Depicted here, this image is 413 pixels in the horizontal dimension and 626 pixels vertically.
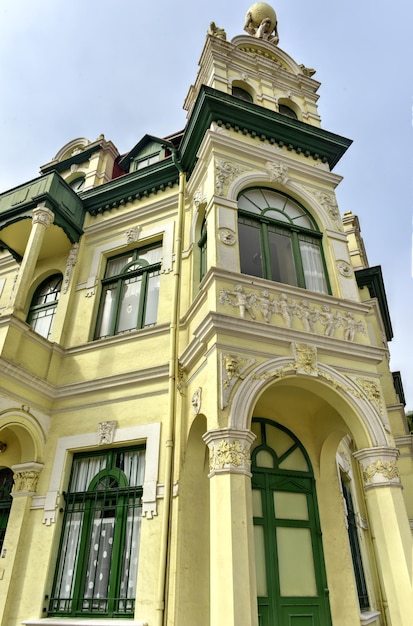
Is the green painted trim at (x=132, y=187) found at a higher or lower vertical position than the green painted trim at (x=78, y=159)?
lower

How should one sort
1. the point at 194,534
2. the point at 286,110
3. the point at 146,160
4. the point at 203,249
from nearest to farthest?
the point at 194,534 → the point at 203,249 → the point at 286,110 → the point at 146,160

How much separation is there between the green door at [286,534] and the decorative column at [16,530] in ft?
12.8

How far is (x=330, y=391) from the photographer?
7113mm

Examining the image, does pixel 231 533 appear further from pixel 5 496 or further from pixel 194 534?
pixel 5 496

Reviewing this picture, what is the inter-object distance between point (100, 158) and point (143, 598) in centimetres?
1142

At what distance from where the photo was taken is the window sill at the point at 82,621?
21.0ft

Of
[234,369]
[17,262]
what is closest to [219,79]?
[17,262]

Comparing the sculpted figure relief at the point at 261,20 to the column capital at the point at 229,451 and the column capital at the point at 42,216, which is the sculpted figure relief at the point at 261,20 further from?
the column capital at the point at 229,451

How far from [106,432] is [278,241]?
4882 mm

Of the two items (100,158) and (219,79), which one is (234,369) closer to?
(219,79)

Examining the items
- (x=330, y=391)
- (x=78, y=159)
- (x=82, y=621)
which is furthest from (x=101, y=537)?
(x=78, y=159)

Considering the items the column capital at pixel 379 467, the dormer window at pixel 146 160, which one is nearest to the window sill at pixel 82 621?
the column capital at pixel 379 467

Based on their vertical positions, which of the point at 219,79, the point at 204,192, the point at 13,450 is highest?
the point at 219,79

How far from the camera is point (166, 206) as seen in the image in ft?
35.1
